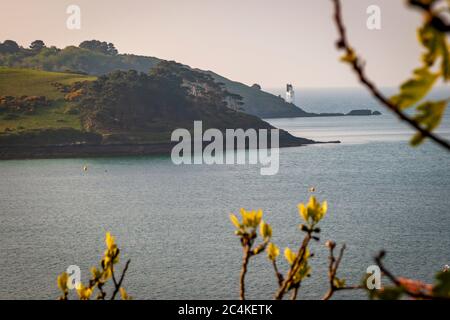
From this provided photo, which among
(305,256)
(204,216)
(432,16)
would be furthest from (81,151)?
(432,16)

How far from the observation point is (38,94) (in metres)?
134

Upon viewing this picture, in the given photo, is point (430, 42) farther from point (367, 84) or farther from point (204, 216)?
point (204, 216)

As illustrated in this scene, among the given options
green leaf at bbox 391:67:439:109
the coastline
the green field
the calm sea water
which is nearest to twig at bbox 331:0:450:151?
green leaf at bbox 391:67:439:109

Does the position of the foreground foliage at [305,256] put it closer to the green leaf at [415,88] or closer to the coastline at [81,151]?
the green leaf at [415,88]

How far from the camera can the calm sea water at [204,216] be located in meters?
44.6

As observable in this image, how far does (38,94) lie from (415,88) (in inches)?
5421

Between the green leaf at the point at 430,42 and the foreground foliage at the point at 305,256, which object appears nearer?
the green leaf at the point at 430,42

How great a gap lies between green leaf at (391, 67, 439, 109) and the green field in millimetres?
117658

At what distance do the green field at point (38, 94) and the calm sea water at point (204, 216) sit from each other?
13230 millimetres

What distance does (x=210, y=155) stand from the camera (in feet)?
391

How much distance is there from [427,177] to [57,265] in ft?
195

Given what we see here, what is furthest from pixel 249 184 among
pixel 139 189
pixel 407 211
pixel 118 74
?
pixel 118 74

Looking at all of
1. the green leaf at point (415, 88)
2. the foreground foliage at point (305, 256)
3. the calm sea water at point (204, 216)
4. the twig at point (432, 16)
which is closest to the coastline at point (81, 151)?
the calm sea water at point (204, 216)

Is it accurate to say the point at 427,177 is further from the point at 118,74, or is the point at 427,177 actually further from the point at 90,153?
the point at 118,74
